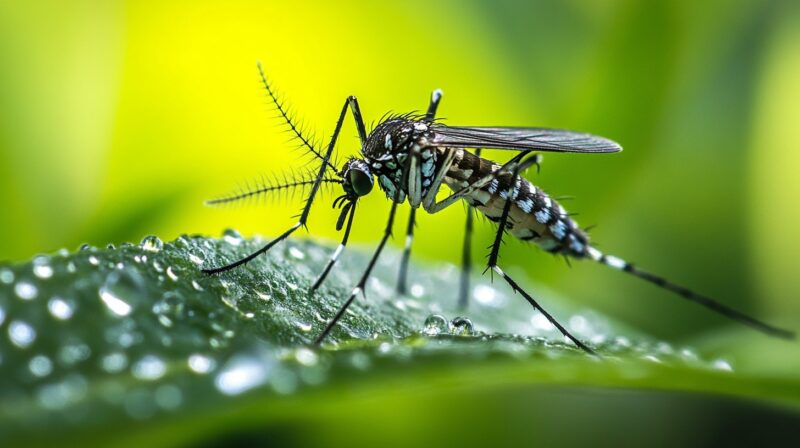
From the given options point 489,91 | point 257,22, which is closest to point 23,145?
point 257,22

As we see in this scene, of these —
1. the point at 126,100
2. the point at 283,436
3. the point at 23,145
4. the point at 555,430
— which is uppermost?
the point at 126,100

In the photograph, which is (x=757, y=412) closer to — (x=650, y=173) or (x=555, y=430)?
(x=555, y=430)

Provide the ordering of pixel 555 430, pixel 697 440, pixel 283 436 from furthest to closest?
pixel 697 440, pixel 555 430, pixel 283 436

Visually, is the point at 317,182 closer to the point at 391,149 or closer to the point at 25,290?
the point at 391,149

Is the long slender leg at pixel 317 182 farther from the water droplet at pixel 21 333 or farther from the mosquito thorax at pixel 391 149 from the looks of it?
the water droplet at pixel 21 333

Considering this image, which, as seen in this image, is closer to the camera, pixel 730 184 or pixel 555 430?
pixel 555 430

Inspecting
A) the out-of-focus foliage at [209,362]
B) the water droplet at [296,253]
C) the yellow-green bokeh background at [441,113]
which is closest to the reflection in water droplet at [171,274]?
Result: the out-of-focus foliage at [209,362]

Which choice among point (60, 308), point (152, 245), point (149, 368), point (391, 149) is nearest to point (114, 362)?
point (149, 368)
